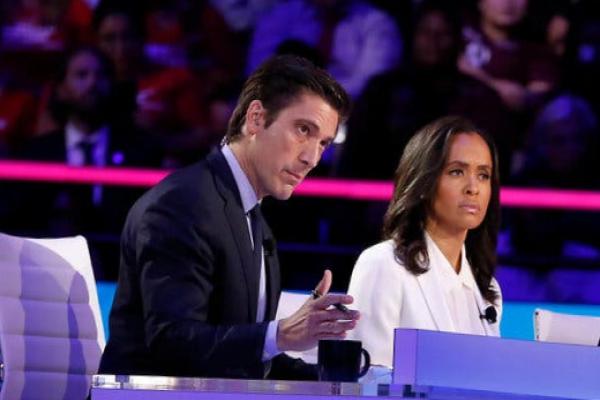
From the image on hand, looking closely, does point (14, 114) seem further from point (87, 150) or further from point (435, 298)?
point (435, 298)

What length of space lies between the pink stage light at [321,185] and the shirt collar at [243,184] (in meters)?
2.51

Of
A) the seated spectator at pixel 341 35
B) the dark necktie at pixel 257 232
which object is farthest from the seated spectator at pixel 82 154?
the dark necktie at pixel 257 232

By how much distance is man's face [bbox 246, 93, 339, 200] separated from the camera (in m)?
2.67

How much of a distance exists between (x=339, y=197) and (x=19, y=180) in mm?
1366

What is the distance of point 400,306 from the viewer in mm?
3178

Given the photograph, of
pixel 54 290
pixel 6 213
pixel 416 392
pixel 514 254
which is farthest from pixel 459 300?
pixel 6 213

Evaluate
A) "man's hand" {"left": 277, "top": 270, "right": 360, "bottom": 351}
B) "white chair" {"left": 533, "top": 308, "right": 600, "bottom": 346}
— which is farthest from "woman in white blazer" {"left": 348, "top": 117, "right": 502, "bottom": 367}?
"man's hand" {"left": 277, "top": 270, "right": 360, "bottom": 351}

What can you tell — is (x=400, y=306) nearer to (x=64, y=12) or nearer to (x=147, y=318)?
(x=147, y=318)

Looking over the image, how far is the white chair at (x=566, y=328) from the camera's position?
314cm

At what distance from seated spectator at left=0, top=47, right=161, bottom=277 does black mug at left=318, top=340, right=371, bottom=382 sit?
320 centimetres

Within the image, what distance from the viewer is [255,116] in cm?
270

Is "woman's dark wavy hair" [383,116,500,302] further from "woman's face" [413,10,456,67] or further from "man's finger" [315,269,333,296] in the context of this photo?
"woman's face" [413,10,456,67]

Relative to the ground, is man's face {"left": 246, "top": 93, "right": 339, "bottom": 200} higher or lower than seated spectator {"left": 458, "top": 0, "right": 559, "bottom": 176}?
lower

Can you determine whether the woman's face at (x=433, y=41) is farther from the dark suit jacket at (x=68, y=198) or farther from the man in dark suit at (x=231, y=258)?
the man in dark suit at (x=231, y=258)
